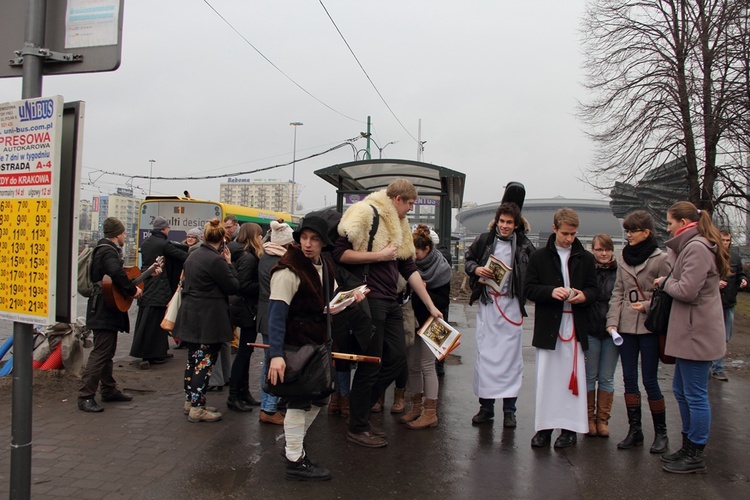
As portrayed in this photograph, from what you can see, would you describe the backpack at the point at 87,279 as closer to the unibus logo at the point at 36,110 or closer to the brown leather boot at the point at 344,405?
the brown leather boot at the point at 344,405

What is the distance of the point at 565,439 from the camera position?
4.76m

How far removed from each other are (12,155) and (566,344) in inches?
160

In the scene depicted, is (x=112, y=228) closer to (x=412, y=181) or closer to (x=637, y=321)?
(x=637, y=321)

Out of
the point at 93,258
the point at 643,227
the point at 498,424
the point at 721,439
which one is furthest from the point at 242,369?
the point at 721,439

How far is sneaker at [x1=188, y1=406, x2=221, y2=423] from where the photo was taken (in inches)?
204

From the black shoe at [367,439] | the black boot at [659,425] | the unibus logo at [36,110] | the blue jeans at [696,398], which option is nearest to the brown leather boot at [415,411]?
the black shoe at [367,439]

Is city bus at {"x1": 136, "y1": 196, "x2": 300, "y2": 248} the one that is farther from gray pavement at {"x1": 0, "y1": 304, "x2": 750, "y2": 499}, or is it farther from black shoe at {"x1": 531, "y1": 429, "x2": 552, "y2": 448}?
black shoe at {"x1": 531, "y1": 429, "x2": 552, "y2": 448}

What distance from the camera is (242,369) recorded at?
5.61m

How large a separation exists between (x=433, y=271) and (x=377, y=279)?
1.21 meters

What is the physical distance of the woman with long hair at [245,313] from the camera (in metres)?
5.61

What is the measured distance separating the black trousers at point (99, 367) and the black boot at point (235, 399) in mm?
1162

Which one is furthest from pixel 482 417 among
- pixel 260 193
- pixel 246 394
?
pixel 260 193

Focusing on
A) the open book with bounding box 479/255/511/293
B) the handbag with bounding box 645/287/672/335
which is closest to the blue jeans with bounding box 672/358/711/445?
the handbag with bounding box 645/287/672/335

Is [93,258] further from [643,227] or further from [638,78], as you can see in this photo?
[638,78]
